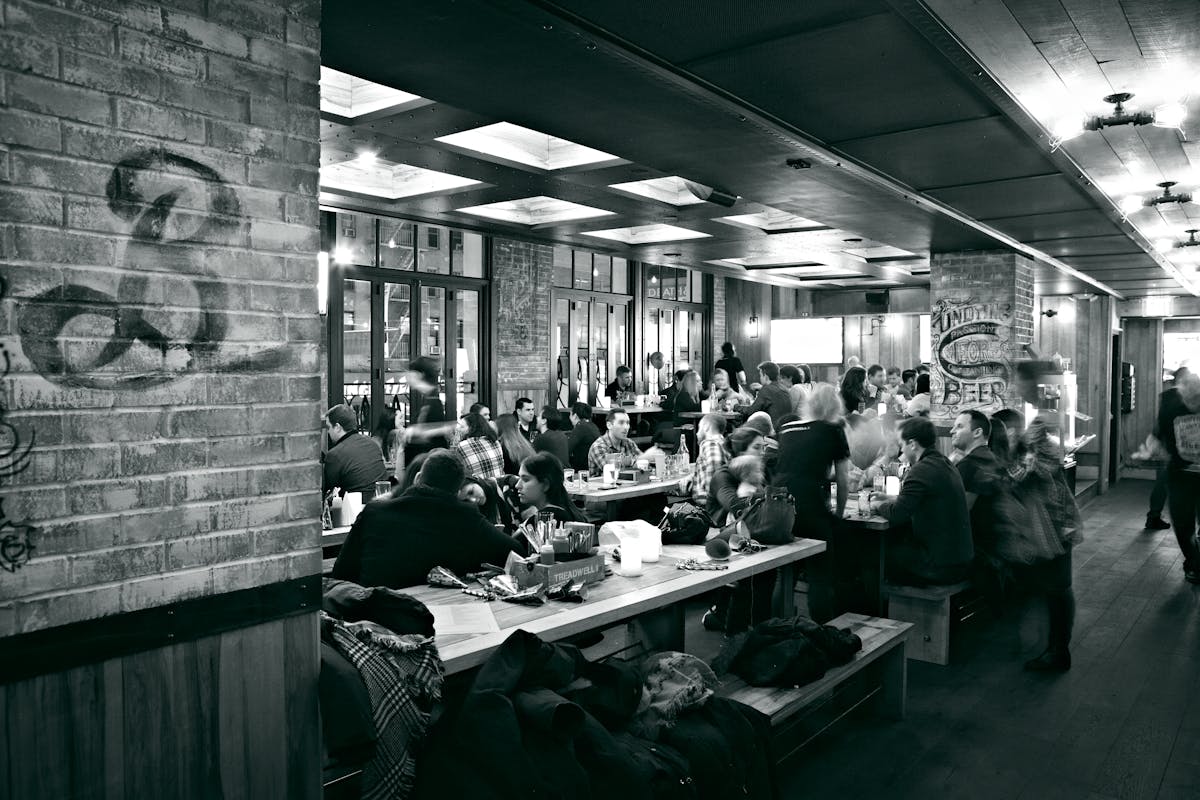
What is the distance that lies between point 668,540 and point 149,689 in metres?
2.67

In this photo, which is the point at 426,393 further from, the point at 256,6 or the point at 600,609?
the point at 256,6

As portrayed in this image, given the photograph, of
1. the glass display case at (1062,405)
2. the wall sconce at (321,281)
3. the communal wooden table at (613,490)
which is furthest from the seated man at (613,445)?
the glass display case at (1062,405)

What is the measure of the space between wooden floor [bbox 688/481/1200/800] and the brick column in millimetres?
2416

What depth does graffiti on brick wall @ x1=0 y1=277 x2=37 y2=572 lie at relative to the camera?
1.75 m

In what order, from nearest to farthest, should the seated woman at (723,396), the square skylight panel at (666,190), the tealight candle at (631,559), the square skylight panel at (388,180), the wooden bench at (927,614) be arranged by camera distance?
the tealight candle at (631,559) < the wooden bench at (927,614) < the square skylight panel at (388,180) < the square skylight panel at (666,190) < the seated woman at (723,396)

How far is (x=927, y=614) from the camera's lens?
4996 millimetres

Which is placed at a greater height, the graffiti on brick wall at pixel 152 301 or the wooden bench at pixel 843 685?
the graffiti on brick wall at pixel 152 301

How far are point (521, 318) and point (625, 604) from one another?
7967 mm

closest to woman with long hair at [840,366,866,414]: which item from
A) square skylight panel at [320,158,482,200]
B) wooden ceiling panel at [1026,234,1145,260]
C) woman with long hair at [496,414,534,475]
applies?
wooden ceiling panel at [1026,234,1145,260]

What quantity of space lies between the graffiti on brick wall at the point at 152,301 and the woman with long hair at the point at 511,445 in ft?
13.2

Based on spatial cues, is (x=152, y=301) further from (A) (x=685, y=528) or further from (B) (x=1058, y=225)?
(B) (x=1058, y=225)

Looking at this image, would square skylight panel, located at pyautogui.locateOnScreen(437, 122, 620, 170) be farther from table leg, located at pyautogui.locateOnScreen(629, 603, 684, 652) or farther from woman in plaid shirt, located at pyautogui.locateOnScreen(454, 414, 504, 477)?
table leg, located at pyautogui.locateOnScreen(629, 603, 684, 652)

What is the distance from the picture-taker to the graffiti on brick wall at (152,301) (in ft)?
6.01

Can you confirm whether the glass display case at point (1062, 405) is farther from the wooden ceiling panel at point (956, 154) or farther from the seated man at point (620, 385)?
the seated man at point (620, 385)
